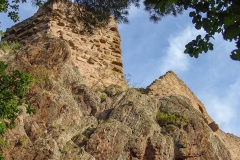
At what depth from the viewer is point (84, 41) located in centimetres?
1600

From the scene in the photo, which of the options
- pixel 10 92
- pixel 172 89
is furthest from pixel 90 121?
pixel 172 89

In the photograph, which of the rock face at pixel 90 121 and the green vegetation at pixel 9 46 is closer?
the rock face at pixel 90 121

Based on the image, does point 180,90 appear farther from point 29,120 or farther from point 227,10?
point 227,10

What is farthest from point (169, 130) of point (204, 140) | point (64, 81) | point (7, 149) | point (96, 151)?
point (7, 149)

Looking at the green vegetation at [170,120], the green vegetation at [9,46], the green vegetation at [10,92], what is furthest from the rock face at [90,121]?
the green vegetation at [10,92]

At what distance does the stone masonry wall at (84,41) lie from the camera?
49.2ft

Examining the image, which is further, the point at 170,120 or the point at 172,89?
the point at 172,89

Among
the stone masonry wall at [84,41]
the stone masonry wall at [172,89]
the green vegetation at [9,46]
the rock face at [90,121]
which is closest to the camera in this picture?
the rock face at [90,121]

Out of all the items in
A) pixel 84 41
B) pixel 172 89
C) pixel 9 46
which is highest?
pixel 84 41

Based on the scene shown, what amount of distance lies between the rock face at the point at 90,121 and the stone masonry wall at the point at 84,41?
0.10 m

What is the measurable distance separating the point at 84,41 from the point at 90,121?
5.67 metres

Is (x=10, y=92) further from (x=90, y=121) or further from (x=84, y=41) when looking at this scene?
(x=84, y=41)

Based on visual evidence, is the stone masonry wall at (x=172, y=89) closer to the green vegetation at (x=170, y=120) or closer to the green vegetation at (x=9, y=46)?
the green vegetation at (x=170, y=120)

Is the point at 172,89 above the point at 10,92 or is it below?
above
